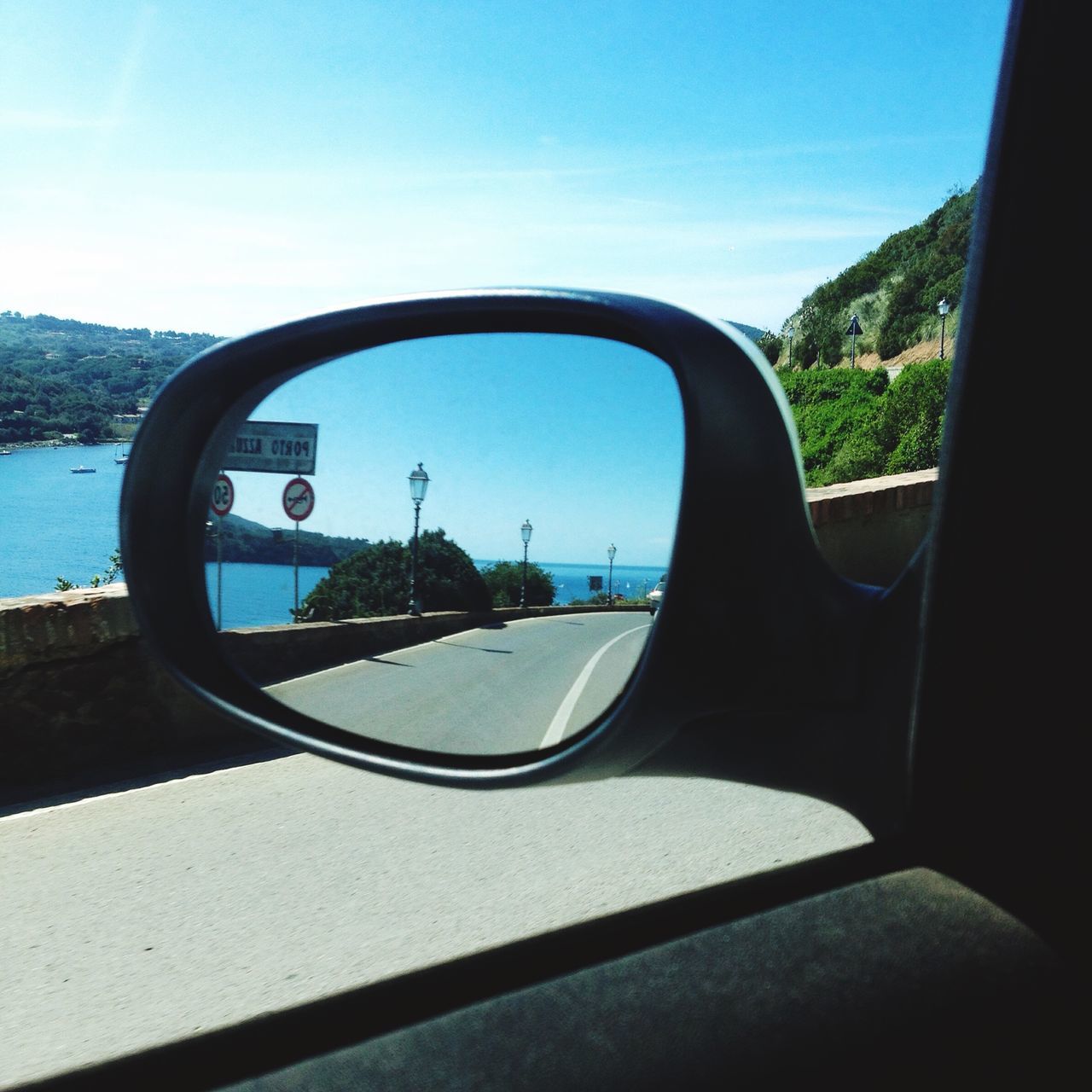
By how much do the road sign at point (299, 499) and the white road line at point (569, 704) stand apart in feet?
1.42

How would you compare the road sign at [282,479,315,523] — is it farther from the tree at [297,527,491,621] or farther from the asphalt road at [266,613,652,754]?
the asphalt road at [266,613,652,754]

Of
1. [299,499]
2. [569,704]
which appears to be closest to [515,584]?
[569,704]

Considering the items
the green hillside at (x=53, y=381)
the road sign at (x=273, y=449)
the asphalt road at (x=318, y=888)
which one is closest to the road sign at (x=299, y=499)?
the road sign at (x=273, y=449)

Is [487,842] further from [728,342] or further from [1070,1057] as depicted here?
[728,342]

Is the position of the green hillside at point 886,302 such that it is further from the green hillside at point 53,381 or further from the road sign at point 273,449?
the road sign at point 273,449

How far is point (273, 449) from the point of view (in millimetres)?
1391

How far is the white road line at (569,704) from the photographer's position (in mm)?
1049

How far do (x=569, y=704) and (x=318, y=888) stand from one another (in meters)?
2.60

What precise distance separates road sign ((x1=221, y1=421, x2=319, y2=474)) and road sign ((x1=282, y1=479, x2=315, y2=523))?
19 millimetres

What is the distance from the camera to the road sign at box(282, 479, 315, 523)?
4.21 feet

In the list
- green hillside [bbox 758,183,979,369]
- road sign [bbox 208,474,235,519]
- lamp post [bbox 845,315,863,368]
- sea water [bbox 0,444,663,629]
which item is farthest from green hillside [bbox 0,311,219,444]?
lamp post [bbox 845,315,863,368]

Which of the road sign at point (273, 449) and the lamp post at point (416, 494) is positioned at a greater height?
the road sign at point (273, 449)

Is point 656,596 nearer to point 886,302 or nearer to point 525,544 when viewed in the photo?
point 525,544

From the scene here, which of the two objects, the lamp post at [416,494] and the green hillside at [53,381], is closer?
the lamp post at [416,494]
